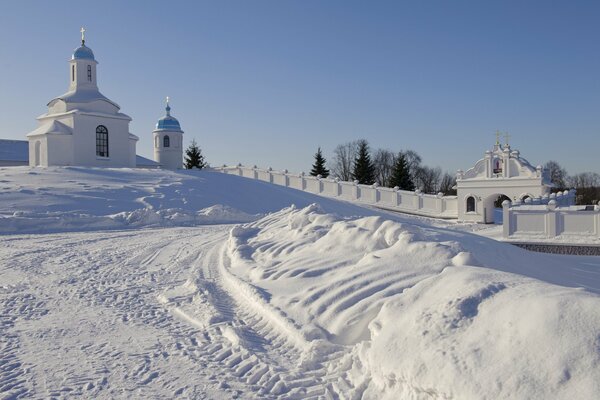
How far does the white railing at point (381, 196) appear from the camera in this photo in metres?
37.7

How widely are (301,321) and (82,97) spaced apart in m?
35.3

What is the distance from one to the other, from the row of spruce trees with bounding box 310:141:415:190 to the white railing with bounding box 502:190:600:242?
35.3m

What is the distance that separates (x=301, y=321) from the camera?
248 inches

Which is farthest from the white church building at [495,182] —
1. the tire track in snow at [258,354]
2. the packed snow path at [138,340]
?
the tire track in snow at [258,354]

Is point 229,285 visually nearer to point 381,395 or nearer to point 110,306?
point 110,306

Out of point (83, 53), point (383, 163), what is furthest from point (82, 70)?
point (383, 163)

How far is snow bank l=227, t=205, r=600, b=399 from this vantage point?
354 centimetres

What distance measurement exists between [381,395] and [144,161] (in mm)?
45704

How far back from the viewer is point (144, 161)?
4734 centimetres

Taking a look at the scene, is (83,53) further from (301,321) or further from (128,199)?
(301,321)

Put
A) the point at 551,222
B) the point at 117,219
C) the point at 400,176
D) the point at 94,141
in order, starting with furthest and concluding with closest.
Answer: the point at 400,176 → the point at 94,141 → the point at 117,219 → the point at 551,222

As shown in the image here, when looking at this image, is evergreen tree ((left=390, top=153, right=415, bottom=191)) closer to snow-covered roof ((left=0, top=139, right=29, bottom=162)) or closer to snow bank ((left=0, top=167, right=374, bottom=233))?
snow bank ((left=0, top=167, right=374, bottom=233))

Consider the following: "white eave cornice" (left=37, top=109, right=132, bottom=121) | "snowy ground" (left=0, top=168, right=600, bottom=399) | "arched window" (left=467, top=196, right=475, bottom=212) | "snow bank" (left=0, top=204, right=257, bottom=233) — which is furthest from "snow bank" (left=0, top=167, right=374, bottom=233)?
"arched window" (left=467, top=196, right=475, bottom=212)

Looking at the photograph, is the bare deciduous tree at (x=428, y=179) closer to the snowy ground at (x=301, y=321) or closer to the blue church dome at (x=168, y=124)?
the blue church dome at (x=168, y=124)
